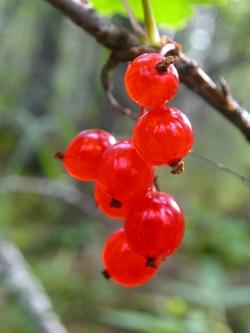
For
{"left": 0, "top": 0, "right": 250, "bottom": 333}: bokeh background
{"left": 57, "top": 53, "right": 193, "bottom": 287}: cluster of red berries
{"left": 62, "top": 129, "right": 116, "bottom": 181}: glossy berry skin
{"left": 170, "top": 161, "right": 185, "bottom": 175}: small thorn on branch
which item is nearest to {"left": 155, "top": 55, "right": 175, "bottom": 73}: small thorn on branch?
{"left": 57, "top": 53, "right": 193, "bottom": 287}: cluster of red berries

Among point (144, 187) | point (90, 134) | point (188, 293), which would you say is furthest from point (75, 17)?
point (188, 293)

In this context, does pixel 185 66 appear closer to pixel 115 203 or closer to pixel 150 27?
pixel 150 27

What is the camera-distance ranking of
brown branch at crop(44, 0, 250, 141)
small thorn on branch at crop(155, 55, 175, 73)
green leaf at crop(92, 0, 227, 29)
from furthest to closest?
green leaf at crop(92, 0, 227, 29)
brown branch at crop(44, 0, 250, 141)
small thorn on branch at crop(155, 55, 175, 73)

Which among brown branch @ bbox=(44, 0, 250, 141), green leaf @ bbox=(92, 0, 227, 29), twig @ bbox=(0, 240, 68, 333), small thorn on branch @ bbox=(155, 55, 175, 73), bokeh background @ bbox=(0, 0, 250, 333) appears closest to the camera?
small thorn on branch @ bbox=(155, 55, 175, 73)

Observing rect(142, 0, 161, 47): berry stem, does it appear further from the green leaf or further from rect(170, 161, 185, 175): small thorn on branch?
the green leaf

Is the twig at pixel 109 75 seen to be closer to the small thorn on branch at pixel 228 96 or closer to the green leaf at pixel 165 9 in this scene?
the small thorn on branch at pixel 228 96

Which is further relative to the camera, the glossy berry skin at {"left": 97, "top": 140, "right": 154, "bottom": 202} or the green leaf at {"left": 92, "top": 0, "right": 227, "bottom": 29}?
the green leaf at {"left": 92, "top": 0, "right": 227, "bottom": 29}

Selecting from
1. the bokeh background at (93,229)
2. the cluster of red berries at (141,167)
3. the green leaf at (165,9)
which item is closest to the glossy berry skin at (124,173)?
the cluster of red berries at (141,167)
